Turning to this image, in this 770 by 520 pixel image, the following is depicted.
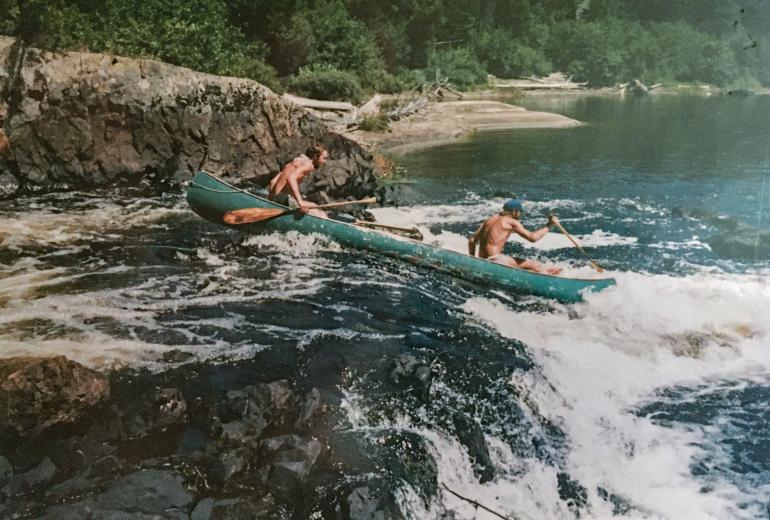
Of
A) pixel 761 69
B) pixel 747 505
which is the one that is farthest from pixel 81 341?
pixel 761 69

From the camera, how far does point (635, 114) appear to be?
124 ft

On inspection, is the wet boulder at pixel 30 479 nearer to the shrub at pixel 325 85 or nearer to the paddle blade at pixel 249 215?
the paddle blade at pixel 249 215

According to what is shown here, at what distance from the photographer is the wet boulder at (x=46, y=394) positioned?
14.7 ft

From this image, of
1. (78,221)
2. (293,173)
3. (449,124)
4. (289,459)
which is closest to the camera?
(289,459)

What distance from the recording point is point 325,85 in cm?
2392

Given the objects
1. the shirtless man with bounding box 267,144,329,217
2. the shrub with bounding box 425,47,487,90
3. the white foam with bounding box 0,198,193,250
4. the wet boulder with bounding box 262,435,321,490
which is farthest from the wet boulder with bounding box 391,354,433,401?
the shrub with bounding box 425,47,487,90

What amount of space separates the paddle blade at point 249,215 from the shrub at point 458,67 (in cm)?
3096

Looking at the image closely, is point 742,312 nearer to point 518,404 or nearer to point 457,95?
point 518,404

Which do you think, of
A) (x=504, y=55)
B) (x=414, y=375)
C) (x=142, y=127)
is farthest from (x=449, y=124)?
(x=504, y=55)

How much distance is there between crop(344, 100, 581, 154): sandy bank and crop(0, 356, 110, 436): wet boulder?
16.7 metres

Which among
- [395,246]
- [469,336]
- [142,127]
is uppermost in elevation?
[142,127]

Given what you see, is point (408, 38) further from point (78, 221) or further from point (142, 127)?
point (78, 221)

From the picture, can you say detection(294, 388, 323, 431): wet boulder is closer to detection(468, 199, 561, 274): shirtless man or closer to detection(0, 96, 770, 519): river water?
detection(0, 96, 770, 519): river water

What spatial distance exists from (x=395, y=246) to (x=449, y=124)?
1872 centimetres
